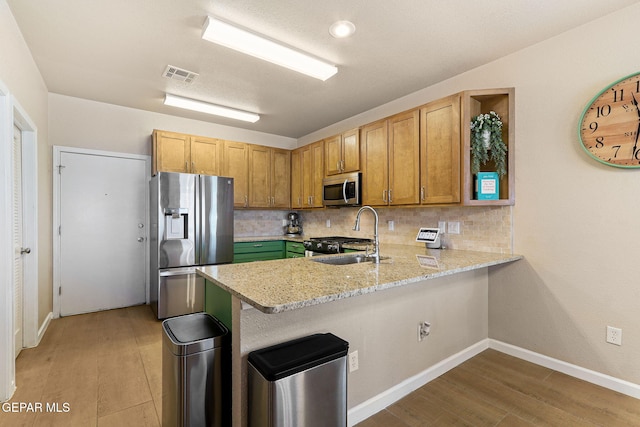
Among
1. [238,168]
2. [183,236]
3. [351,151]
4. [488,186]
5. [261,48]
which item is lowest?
[183,236]

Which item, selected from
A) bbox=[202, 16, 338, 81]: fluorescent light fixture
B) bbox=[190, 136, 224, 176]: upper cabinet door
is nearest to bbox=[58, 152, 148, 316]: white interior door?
bbox=[190, 136, 224, 176]: upper cabinet door

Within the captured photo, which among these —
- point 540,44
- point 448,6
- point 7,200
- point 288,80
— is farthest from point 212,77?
point 540,44

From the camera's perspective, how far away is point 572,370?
2.23 meters

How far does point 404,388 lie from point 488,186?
171 cm

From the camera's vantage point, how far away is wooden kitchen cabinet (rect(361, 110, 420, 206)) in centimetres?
298

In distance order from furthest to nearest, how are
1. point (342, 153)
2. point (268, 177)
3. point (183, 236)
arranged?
point (268, 177), point (342, 153), point (183, 236)

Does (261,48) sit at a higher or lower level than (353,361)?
higher

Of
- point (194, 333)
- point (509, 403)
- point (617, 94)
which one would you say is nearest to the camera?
point (194, 333)

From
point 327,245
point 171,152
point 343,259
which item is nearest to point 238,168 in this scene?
point 171,152

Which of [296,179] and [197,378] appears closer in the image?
[197,378]

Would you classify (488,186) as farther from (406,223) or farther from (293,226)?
(293,226)

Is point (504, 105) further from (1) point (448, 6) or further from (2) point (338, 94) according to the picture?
(2) point (338, 94)

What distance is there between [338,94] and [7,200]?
2.95m

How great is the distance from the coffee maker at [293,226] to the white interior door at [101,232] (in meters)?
2.13
